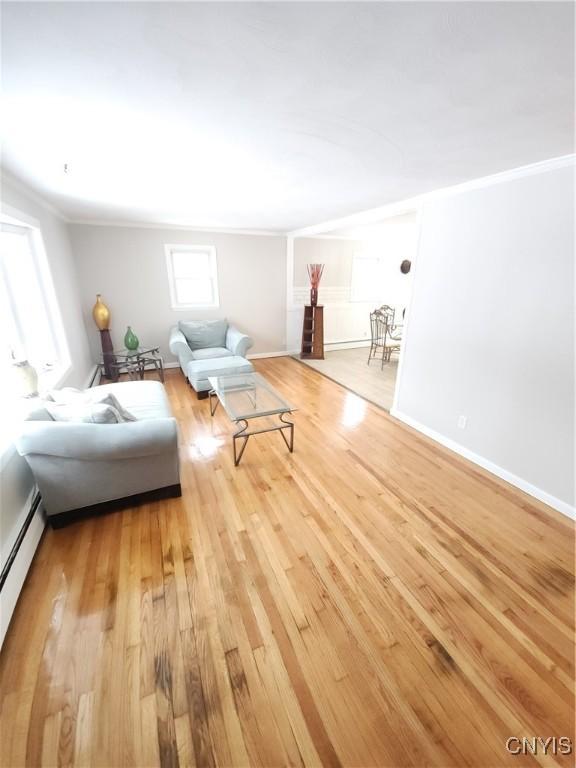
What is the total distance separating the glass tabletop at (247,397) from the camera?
8.15 feet

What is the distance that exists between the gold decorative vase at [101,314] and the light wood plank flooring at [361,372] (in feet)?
10.1

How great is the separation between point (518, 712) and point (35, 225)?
13.8ft

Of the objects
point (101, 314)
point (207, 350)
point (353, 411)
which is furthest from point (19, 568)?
point (101, 314)

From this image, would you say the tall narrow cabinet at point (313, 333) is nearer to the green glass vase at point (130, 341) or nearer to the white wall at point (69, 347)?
the green glass vase at point (130, 341)

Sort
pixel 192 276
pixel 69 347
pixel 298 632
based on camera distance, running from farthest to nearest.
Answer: pixel 192 276 → pixel 69 347 → pixel 298 632

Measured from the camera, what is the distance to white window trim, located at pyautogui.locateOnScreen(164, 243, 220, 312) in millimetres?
4453

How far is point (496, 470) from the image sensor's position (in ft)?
7.63

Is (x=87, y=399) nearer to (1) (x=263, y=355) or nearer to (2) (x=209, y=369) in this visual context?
(2) (x=209, y=369)

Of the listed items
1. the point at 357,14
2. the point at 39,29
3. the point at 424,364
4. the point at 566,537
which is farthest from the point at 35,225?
the point at 566,537

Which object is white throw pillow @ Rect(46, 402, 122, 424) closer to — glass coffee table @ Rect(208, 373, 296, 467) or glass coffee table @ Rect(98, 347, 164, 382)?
glass coffee table @ Rect(208, 373, 296, 467)

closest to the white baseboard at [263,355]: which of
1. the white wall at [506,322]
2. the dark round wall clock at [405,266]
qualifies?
the dark round wall clock at [405,266]

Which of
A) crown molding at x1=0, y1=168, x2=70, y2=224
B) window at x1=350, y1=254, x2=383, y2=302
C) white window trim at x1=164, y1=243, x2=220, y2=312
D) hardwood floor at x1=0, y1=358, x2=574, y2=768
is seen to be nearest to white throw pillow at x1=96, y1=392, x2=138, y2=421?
hardwood floor at x1=0, y1=358, x2=574, y2=768

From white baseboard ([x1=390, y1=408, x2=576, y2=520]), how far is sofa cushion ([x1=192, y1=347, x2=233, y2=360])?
2465 mm

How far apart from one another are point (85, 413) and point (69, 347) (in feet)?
6.01
